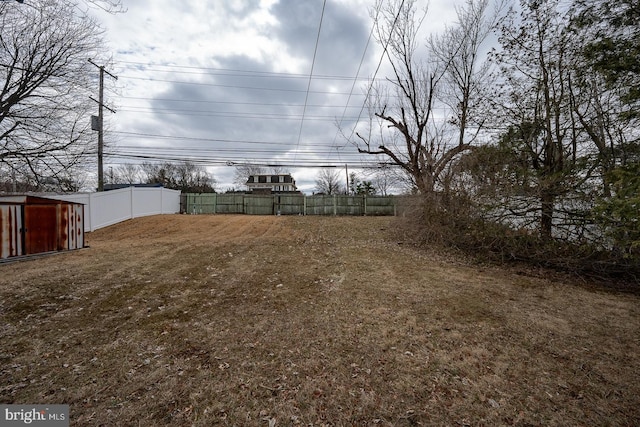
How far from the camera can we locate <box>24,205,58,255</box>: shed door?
6.04 meters

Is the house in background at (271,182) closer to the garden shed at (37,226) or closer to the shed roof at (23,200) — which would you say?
the garden shed at (37,226)

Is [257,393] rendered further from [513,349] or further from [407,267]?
[407,267]

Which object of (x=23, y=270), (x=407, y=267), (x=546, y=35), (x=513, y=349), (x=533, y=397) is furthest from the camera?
(x=546, y=35)

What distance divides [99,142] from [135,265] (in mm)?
8341

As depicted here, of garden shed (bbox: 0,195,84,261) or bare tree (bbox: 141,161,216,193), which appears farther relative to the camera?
bare tree (bbox: 141,161,216,193)

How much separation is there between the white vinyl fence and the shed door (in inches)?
99.2

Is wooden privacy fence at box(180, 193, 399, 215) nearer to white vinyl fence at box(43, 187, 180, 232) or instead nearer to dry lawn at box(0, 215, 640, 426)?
white vinyl fence at box(43, 187, 180, 232)

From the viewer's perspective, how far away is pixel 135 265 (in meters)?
5.36

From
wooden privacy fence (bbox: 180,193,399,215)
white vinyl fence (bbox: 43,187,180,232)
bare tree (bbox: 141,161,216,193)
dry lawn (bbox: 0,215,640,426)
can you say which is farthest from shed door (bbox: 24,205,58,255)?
bare tree (bbox: 141,161,216,193)

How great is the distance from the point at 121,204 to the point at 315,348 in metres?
13.8

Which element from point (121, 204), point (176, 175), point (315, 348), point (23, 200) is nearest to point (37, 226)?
point (23, 200)

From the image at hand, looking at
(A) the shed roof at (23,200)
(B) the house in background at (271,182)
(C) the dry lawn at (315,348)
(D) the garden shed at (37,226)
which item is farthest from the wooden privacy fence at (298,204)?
(B) the house in background at (271,182)

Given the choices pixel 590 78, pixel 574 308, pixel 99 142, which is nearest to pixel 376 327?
pixel 574 308

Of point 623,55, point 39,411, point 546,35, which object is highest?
point 546,35
